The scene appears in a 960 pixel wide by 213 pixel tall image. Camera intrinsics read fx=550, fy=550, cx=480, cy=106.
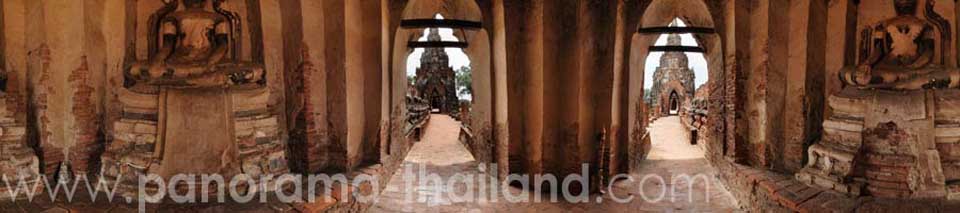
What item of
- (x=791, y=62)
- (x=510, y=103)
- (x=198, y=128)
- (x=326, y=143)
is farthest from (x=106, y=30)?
(x=791, y=62)

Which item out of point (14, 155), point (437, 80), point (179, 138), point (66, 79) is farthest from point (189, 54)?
point (437, 80)

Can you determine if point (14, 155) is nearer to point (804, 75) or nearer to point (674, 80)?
point (804, 75)

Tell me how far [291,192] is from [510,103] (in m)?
3.39

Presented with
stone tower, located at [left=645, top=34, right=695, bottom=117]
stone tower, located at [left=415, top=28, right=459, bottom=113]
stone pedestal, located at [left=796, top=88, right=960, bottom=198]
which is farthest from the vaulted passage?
stone tower, located at [left=645, top=34, right=695, bottom=117]

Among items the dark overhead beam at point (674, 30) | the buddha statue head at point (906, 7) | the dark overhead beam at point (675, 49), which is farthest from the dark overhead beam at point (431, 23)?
the buddha statue head at point (906, 7)

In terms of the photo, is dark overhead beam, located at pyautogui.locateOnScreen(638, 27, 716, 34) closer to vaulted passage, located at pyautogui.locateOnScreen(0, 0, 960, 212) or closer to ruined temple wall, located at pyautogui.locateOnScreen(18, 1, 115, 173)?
vaulted passage, located at pyautogui.locateOnScreen(0, 0, 960, 212)

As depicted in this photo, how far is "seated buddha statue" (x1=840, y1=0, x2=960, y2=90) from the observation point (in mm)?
5480

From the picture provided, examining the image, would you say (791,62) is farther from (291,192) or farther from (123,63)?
(123,63)

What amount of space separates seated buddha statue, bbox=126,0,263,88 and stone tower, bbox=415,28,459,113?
15878 millimetres

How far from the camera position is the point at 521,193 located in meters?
8.09

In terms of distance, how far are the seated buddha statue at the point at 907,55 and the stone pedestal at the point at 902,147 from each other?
0.12m

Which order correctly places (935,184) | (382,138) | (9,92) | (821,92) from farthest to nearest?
(382,138) < (821,92) < (9,92) < (935,184)

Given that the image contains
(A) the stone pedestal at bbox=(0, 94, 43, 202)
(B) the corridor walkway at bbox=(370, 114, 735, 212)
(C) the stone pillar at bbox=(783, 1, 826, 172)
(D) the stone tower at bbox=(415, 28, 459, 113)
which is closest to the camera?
(A) the stone pedestal at bbox=(0, 94, 43, 202)

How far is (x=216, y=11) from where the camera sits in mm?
5727
